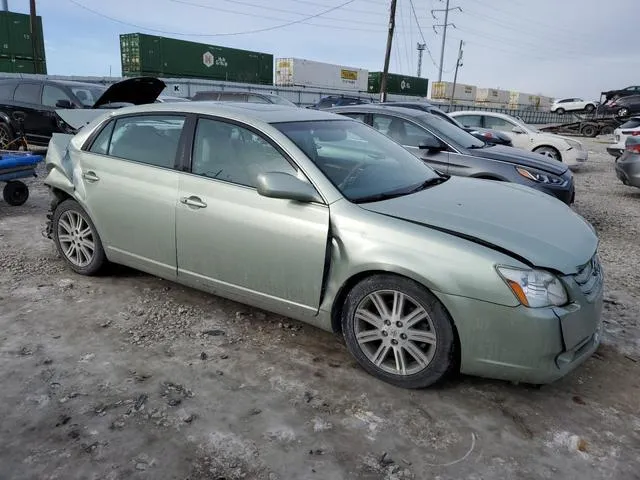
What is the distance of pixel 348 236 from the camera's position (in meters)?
3.01

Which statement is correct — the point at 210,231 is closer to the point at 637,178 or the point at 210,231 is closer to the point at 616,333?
the point at 616,333

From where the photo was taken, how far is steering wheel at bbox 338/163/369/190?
3263 millimetres

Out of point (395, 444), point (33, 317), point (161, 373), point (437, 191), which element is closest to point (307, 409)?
point (395, 444)

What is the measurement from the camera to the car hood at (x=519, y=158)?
6.73 meters

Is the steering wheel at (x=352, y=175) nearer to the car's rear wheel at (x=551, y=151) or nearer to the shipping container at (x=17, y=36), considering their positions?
the car's rear wheel at (x=551, y=151)

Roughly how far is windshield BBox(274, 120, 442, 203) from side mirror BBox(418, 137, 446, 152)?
243cm

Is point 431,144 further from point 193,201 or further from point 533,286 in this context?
point 533,286

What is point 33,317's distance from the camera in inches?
149

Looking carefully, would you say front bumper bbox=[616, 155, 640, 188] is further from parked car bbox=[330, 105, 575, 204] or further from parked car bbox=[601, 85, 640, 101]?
parked car bbox=[601, 85, 640, 101]

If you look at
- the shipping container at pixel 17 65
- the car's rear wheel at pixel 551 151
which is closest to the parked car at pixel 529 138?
the car's rear wheel at pixel 551 151

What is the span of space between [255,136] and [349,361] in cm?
163

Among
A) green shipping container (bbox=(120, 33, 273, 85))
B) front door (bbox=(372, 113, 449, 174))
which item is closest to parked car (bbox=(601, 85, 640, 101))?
green shipping container (bbox=(120, 33, 273, 85))

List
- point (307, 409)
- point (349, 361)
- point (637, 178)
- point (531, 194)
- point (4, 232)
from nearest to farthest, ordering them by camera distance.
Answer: point (307, 409) < point (349, 361) < point (531, 194) < point (4, 232) < point (637, 178)

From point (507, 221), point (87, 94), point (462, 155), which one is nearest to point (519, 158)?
point (462, 155)
